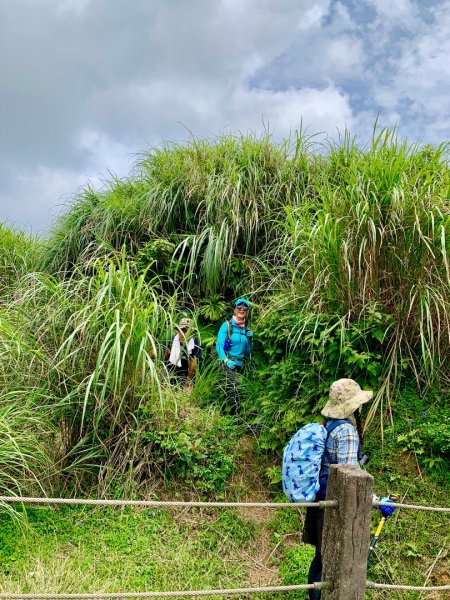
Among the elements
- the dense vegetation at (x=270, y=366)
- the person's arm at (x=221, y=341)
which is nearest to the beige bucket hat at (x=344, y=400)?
the dense vegetation at (x=270, y=366)

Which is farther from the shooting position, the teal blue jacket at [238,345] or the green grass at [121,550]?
the teal blue jacket at [238,345]

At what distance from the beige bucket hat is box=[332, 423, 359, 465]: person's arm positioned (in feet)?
0.29

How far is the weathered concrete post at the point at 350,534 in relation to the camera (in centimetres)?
228

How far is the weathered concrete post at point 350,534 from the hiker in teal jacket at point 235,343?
2.86 m

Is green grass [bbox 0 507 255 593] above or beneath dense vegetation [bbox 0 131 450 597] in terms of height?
beneath

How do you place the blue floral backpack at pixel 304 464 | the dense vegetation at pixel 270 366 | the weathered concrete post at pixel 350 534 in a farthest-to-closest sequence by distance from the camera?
1. the dense vegetation at pixel 270 366
2. the blue floral backpack at pixel 304 464
3. the weathered concrete post at pixel 350 534

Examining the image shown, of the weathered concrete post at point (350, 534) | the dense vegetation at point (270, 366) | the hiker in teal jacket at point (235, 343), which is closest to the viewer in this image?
the weathered concrete post at point (350, 534)

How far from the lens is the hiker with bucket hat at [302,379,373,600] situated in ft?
9.34

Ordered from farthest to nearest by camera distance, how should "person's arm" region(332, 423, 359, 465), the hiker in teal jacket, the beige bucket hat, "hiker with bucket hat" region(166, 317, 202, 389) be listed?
the hiker in teal jacket < "hiker with bucket hat" region(166, 317, 202, 389) < the beige bucket hat < "person's arm" region(332, 423, 359, 465)

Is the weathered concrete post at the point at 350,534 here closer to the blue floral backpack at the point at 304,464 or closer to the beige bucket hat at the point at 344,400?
the blue floral backpack at the point at 304,464

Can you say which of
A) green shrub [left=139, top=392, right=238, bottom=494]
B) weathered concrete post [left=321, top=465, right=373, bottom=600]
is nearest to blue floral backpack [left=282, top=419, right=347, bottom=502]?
weathered concrete post [left=321, top=465, right=373, bottom=600]

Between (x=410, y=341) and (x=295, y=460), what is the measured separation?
82.1 inches

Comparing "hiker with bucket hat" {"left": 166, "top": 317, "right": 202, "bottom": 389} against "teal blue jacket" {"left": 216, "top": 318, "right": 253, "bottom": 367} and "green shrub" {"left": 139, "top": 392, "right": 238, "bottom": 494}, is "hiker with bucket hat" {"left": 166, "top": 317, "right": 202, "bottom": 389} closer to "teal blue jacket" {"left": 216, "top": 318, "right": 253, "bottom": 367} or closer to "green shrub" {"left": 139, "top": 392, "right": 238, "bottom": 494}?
"teal blue jacket" {"left": 216, "top": 318, "right": 253, "bottom": 367}

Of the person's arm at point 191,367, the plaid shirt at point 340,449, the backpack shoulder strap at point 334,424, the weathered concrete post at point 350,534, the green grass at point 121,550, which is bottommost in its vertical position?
the green grass at point 121,550
